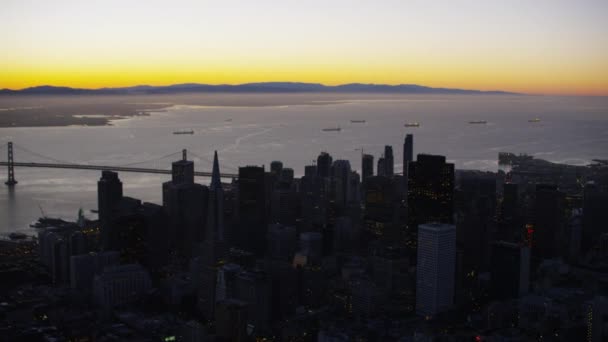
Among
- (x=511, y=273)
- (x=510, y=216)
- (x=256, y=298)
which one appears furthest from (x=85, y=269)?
(x=510, y=216)

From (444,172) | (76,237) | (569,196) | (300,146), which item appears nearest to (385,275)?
(444,172)

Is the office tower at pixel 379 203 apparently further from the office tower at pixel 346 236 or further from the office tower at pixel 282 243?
the office tower at pixel 282 243

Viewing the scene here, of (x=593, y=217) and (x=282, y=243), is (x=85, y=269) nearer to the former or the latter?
(x=282, y=243)

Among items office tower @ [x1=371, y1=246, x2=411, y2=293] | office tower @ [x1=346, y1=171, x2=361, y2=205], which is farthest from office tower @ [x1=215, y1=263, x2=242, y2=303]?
office tower @ [x1=346, y1=171, x2=361, y2=205]

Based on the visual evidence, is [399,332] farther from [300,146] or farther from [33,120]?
[33,120]

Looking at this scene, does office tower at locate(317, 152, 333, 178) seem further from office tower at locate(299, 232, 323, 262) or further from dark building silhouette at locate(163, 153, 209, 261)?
office tower at locate(299, 232, 323, 262)

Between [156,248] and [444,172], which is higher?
[444,172]

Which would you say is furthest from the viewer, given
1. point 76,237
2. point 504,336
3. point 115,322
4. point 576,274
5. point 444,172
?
point 444,172
